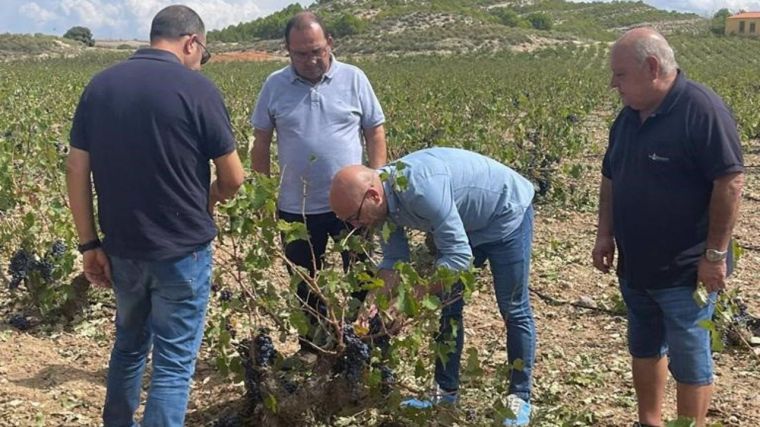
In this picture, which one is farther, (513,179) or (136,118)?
(513,179)

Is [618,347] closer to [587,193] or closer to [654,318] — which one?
[654,318]

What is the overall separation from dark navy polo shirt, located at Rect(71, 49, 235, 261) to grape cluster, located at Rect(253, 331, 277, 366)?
51cm

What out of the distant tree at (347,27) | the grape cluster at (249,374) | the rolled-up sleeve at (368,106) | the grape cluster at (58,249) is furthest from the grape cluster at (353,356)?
the distant tree at (347,27)

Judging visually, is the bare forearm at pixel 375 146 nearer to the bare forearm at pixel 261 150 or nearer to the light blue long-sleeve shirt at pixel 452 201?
the bare forearm at pixel 261 150

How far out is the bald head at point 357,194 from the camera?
2480 mm

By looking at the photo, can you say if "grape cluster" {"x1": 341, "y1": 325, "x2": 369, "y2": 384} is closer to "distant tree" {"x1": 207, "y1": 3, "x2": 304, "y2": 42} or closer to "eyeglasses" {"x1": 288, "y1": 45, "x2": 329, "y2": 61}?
"eyeglasses" {"x1": 288, "y1": 45, "x2": 329, "y2": 61}

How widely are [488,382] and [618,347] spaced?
89cm

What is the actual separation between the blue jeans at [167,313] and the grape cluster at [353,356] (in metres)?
0.49

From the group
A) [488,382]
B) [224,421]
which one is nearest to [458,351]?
[488,382]

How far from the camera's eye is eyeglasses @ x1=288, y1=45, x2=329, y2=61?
331cm

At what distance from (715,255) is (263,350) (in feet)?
5.02

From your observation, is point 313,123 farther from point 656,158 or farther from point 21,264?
point 21,264

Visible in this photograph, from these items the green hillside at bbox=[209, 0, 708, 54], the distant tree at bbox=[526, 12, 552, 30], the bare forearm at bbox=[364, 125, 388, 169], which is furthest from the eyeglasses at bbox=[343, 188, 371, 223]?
the distant tree at bbox=[526, 12, 552, 30]

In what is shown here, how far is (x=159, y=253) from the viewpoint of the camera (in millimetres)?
2473
